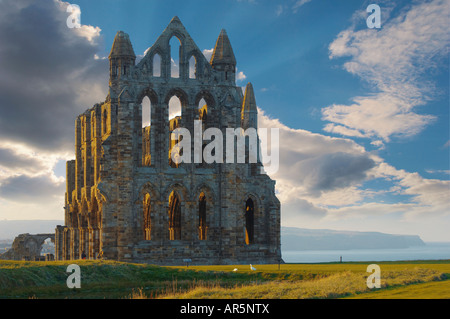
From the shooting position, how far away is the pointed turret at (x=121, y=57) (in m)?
55.3

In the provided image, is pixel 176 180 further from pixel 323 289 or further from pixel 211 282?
pixel 323 289

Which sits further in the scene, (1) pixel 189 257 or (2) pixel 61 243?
(2) pixel 61 243

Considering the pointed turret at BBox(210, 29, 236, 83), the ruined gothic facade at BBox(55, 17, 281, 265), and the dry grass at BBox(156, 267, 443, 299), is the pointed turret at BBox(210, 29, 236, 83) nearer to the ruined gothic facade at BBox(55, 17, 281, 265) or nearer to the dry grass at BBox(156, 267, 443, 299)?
the ruined gothic facade at BBox(55, 17, 281, 265)

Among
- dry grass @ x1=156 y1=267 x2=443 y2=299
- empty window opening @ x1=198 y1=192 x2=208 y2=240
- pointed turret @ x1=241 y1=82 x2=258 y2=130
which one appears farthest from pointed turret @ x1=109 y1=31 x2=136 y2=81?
dry grass @ x1=156 y1=267 x2=443 y2=299

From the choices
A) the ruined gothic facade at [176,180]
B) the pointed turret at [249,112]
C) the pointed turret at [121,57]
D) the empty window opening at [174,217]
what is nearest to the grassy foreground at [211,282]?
the ruined gothic facade at [176,180]

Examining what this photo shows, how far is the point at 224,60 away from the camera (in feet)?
191

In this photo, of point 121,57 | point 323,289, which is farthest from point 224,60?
point 323,289

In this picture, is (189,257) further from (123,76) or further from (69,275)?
(69,275)

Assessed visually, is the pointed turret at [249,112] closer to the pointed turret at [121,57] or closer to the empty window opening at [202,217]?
the empty window opening at [202,217]

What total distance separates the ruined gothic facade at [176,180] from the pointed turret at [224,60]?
0.08 meters

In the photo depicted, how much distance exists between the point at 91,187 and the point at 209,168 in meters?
11.6

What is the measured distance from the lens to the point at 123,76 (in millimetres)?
55219
